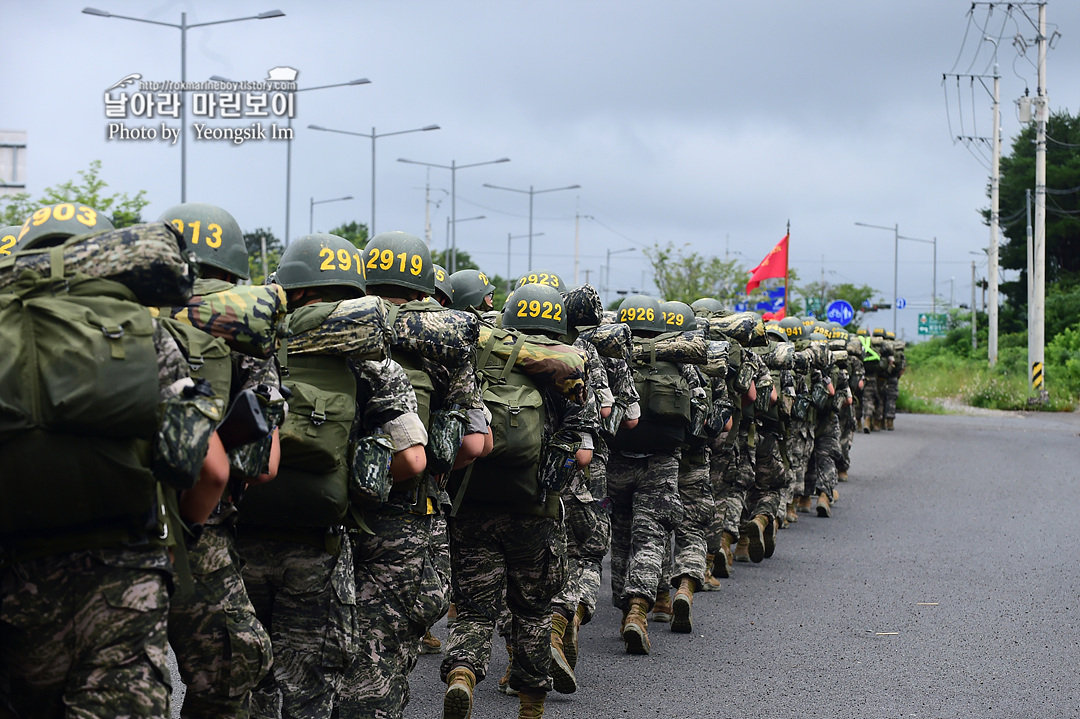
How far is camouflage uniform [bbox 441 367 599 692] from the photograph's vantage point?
19.3 feet

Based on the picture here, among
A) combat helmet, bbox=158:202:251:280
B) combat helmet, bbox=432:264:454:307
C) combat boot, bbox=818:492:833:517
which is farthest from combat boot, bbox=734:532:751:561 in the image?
combat helmet, bbox=158:202:251:280

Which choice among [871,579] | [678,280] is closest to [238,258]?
[871,579]

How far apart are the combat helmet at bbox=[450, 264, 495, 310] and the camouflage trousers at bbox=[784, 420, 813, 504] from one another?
519 cm

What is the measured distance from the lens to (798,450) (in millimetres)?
13297

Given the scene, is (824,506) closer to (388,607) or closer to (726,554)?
(726,554)

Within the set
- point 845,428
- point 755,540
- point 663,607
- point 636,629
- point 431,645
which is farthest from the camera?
point 845,428

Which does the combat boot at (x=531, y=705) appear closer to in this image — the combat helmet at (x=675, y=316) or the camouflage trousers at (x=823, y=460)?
the combat helmet at (x=675, y=316)

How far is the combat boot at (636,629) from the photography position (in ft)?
24.8

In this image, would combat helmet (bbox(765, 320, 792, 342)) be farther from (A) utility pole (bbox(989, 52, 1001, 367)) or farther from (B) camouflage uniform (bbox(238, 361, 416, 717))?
(A) utility pole (bbox(989, 52, 1001, 367))

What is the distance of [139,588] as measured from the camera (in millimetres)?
3033

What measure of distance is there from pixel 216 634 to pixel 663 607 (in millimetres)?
5494

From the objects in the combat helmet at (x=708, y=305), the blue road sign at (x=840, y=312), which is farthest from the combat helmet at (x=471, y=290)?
the blue road sign at (x=840, y=312)

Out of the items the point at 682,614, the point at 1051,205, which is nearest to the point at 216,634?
the point at 682,614

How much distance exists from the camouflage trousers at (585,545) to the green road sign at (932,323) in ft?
272
